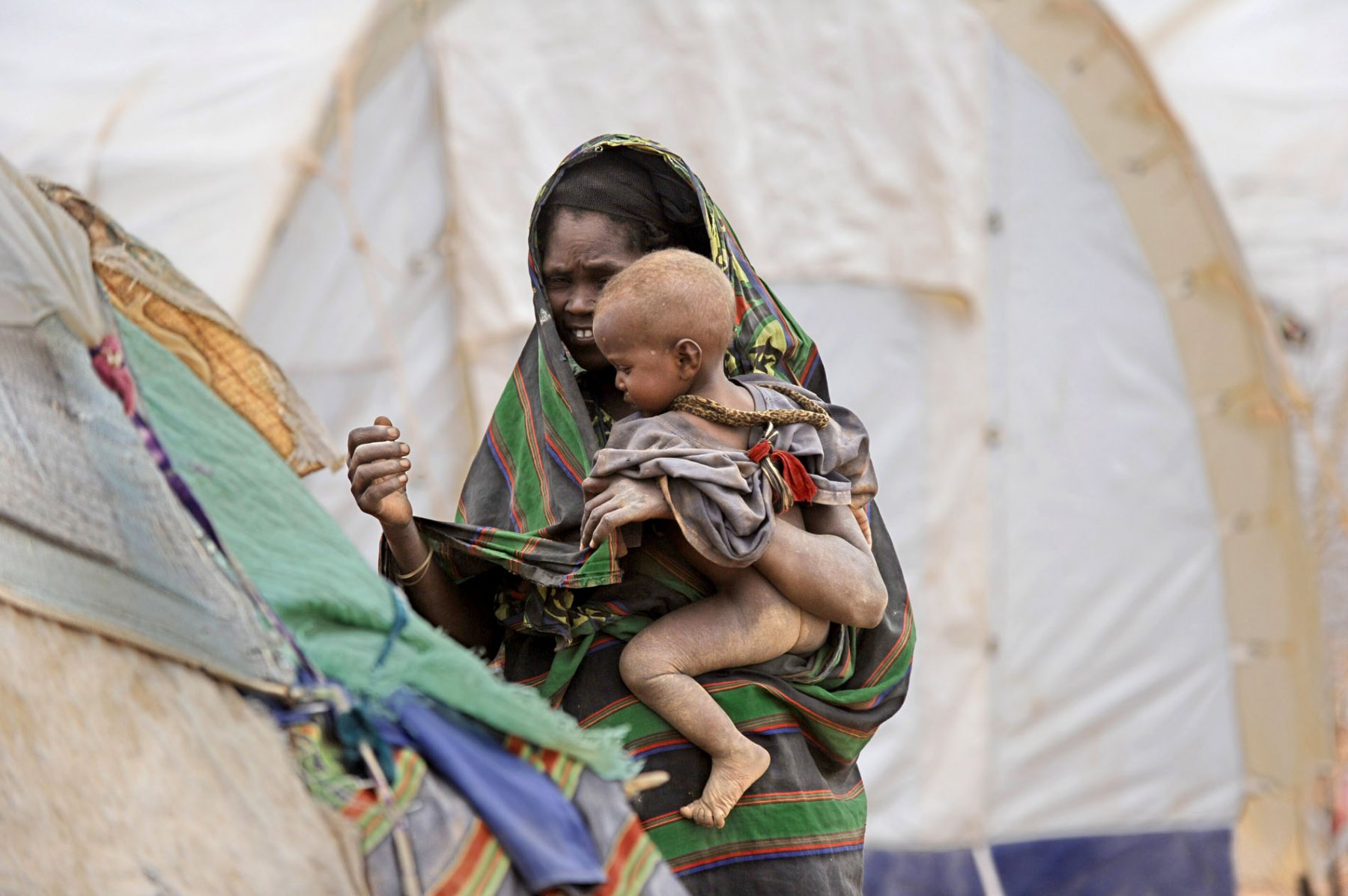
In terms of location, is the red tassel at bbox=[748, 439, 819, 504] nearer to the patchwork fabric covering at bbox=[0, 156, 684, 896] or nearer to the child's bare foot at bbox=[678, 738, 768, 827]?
the child's bare foot at bbox=[678, 738, 768, 827]

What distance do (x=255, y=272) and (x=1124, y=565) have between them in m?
3.19

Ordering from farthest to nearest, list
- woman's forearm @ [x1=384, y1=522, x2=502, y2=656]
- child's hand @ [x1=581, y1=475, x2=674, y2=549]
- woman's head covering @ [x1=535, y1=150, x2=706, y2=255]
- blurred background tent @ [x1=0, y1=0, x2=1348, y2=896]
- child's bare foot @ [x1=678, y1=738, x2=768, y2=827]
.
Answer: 1. blurred background tent @ [x1=0, y1=0, x2=1348, y2=896]
2. woman's head covering @ [x1=535, y1=150, x2=706, y2=255]
3. woman's forearm @ [x1=384, y1=522, x2=502, y2=656]
4. child's bare foot @ [x1=678, y1=738, x2=768, y2=827]
5. child's hand @ [x1=581, y1=475, x2=674, y2=549]

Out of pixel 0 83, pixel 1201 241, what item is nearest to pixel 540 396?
pixel 1201 241

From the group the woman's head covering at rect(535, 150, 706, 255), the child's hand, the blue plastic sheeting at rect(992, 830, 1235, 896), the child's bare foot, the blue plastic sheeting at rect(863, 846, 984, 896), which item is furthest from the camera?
the blue plastic sheeting at rect(992, 830, 1235, 896)

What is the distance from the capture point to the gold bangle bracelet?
6.51ft

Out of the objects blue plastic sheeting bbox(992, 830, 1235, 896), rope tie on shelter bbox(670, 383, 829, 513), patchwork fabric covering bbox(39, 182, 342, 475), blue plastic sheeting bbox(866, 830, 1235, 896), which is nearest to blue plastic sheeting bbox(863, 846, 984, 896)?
blue plastic sheeting bbox(866, 830, 1235, 896)

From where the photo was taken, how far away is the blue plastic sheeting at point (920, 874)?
5.32 m

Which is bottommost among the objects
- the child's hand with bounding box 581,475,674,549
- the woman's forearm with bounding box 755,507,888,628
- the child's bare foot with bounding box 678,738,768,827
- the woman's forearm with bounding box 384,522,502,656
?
the child's bare foot with bounding box 678,738,768,827

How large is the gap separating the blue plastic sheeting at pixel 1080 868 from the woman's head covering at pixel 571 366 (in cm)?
349

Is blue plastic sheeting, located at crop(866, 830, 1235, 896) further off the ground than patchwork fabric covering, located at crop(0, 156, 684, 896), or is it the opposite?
patchwork fabric covering, located at crop(0, 156, 684, 896)

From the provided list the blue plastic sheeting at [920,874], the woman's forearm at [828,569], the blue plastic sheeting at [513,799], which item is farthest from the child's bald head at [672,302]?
the blue plastic sheeting at [920,874]

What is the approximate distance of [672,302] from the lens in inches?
70.6

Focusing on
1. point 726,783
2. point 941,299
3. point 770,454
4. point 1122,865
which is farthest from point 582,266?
point 1122,865

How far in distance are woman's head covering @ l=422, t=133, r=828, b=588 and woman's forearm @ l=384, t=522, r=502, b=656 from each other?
0.10ft
